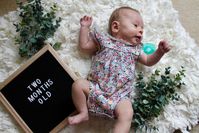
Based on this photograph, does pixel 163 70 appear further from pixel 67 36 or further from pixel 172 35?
pixel 67 36

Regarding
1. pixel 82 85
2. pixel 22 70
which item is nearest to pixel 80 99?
pixel 82 85

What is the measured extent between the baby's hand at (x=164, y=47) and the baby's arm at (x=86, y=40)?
245mm

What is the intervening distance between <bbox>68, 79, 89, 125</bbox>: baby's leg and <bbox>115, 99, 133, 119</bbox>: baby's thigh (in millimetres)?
115

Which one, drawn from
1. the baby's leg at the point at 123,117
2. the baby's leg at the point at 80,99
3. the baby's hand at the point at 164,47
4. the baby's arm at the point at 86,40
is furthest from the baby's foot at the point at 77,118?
the baby's hand at the point at 164,47

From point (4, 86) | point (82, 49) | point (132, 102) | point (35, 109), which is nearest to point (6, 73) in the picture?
point (4, 86)

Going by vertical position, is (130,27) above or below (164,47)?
above

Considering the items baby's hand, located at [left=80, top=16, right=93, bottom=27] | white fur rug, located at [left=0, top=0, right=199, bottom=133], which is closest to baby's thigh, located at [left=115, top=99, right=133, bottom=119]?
white fur rug, located at [left=0, top=0, right=199, bottom=133]

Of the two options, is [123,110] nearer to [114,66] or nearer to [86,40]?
[114,66]

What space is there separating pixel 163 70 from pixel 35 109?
1.66 ft

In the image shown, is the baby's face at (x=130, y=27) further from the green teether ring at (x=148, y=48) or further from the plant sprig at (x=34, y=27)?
the plant sprig at (x=34, y=27)

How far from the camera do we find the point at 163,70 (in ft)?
4.57

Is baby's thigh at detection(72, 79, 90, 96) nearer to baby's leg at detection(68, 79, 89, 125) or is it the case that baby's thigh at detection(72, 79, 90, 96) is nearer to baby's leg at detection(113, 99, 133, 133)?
baby's leg at detection(68, 79, 89, 125)

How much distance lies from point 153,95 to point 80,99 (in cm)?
27

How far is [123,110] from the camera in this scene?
1.26 meters
